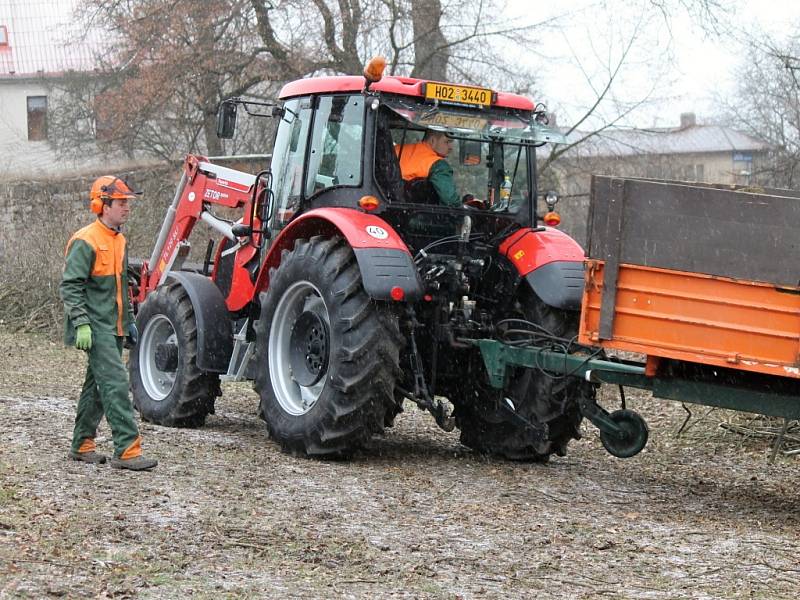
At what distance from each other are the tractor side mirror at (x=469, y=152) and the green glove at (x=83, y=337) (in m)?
2.95

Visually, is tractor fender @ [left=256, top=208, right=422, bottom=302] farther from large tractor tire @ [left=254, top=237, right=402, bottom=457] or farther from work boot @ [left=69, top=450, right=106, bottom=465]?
work boot @ [left=69, top=450, right=106, bottom=465]

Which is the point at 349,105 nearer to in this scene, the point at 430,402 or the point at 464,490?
the point at 430,402

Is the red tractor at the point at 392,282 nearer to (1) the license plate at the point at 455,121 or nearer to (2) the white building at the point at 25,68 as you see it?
(1) the license plate at the point at 455,121

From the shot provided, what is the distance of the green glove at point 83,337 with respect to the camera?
7637 mm

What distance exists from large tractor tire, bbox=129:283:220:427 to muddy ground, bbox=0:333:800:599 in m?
0.24

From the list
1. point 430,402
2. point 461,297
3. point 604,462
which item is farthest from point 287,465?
point 604,462

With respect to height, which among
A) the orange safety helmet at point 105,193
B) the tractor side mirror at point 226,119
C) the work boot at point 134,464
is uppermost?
the tractor side mirror at point 226,119

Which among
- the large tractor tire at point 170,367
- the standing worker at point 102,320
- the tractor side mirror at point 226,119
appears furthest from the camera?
the large tractor tire at point 170,367

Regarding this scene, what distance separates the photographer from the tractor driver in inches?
347

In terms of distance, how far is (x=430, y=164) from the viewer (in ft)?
28.9

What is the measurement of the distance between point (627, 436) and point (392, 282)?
1716 millimetres

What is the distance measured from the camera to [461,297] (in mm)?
8734

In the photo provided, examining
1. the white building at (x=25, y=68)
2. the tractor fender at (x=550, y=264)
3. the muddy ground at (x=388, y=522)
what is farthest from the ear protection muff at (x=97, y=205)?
the white building at (x=25, y=68)

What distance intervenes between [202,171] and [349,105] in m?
2.65
